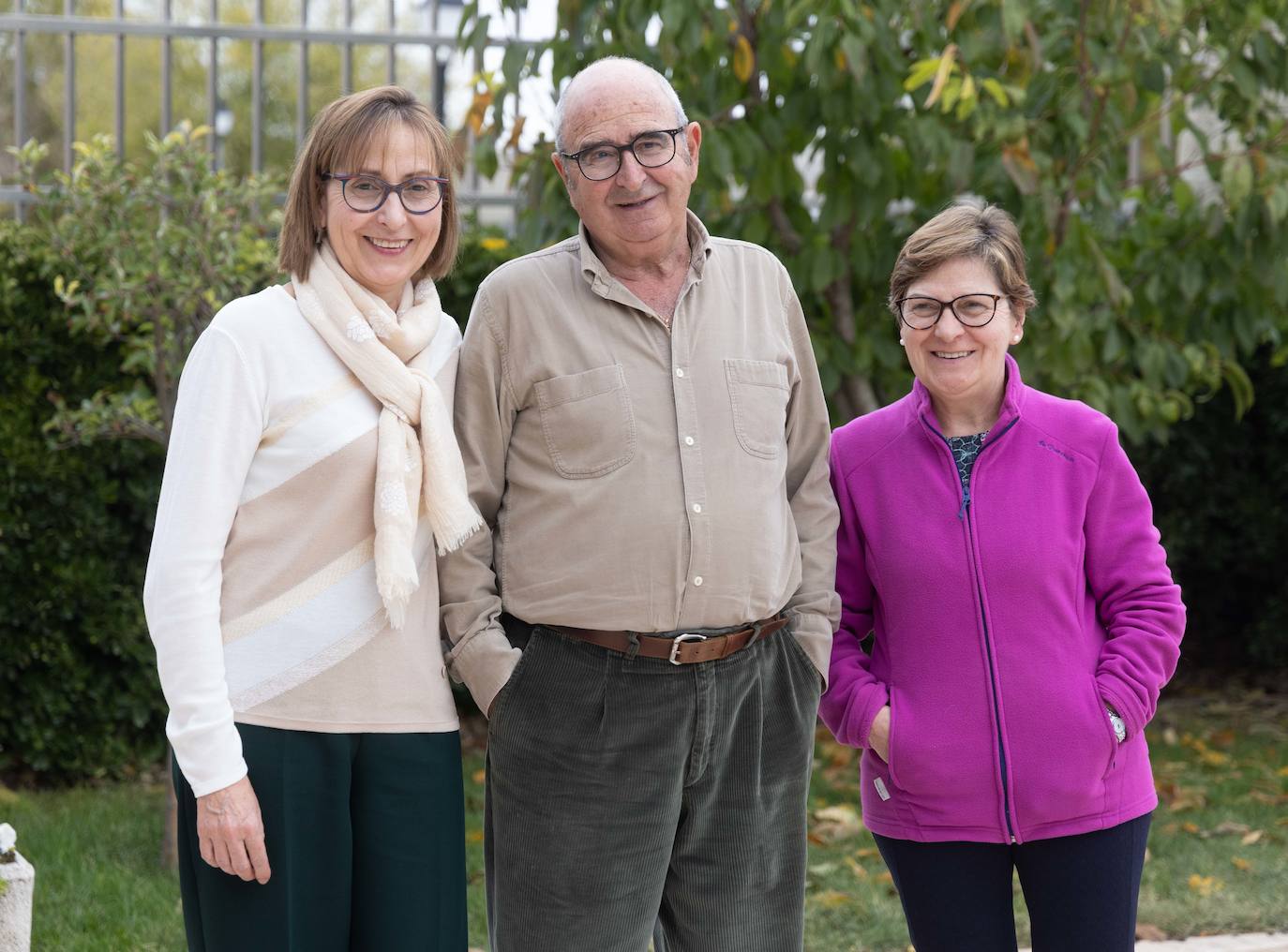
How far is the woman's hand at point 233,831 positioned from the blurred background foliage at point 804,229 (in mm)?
2696

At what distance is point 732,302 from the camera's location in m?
2.97

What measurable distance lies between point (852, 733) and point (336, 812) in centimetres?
101

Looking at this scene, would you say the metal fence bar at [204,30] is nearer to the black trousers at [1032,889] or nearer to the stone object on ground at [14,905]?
the stone object on ground at [14,905]

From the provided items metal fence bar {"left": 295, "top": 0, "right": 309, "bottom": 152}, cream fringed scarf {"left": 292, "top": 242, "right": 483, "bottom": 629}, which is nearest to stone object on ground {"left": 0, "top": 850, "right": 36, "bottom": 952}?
cream fringed scarf {"left": 292, "top": 242, "right": 483, "bottom": 629}

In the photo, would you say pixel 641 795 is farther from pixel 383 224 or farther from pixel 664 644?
pixel 383 224

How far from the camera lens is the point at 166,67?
6.57 m

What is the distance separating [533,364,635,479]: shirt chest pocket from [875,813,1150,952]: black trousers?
940 millimetres

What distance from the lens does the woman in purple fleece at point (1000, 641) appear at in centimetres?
270

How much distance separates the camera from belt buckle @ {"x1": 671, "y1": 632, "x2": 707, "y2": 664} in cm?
275

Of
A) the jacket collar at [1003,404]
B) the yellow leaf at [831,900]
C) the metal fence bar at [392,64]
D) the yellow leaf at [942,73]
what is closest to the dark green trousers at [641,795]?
the jacket collar at [1003,404]

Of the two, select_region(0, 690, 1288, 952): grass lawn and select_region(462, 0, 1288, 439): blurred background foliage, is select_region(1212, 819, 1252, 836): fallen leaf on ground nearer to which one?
select_region(0, 690, 1288, 952): grass lawn

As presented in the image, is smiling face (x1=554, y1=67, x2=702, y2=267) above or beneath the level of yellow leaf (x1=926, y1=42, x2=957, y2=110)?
beneath

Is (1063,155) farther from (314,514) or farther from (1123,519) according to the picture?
(314,514)

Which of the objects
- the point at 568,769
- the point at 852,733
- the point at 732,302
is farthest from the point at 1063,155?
the point at 568,769
